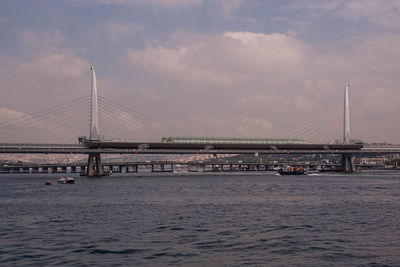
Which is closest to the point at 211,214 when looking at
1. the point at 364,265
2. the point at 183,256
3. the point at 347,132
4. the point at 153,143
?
the point at 183,256

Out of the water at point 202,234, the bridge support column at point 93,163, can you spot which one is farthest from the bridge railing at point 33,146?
the water at point 202,234

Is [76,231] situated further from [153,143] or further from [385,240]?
[153,143]

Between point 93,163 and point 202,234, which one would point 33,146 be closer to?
point 93,163

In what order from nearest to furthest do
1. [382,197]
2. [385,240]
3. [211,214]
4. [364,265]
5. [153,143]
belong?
1. [364,265]
2. [385,240]
3. [211,214]
4. [382,197]
5. [153,143]

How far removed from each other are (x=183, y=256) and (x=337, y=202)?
27.8 metres

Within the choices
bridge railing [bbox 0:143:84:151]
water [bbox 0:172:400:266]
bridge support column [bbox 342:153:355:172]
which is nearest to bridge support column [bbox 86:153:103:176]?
bridge railing [bbox 0:143:84:151]

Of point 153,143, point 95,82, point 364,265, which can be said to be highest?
point 95,82

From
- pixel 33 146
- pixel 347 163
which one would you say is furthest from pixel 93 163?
pixel 347 163

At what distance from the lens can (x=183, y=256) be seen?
22891 mm

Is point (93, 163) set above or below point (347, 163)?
above

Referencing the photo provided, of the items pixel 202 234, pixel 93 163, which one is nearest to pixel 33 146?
pixel 93 163

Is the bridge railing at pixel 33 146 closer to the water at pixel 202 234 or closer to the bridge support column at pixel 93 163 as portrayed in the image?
the bridge support column at pixel 93 163

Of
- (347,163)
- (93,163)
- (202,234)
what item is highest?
(93,163)

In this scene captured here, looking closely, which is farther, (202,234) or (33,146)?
(33,146)
